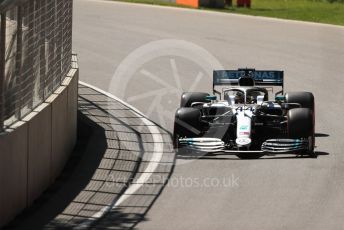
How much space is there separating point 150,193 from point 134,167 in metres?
1.63

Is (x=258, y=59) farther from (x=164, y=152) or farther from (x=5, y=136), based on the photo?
(x=5, y=136)

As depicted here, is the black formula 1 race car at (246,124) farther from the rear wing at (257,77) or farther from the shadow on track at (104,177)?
the shadow on track at (104,177)

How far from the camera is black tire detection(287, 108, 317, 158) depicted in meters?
17.0

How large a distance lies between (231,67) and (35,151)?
1318cm

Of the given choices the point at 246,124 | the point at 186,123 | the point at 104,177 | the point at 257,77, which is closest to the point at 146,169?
the point at 104,177

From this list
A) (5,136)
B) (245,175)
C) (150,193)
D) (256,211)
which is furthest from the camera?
(245,175)

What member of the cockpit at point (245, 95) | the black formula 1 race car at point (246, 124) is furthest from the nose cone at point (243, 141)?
the cockpit at point (245, 95)

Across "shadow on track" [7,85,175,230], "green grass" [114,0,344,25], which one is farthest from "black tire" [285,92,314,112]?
"green grass" [114,0,344,25]

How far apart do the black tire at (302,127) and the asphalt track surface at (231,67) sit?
0.36 metres

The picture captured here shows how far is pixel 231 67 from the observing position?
88.2 ft

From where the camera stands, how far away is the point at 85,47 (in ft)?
98.3

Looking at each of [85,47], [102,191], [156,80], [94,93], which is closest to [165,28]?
[85,47]

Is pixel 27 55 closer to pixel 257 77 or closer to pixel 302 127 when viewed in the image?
pixel 302 127

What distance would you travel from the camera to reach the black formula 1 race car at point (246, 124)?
55.5 ft
